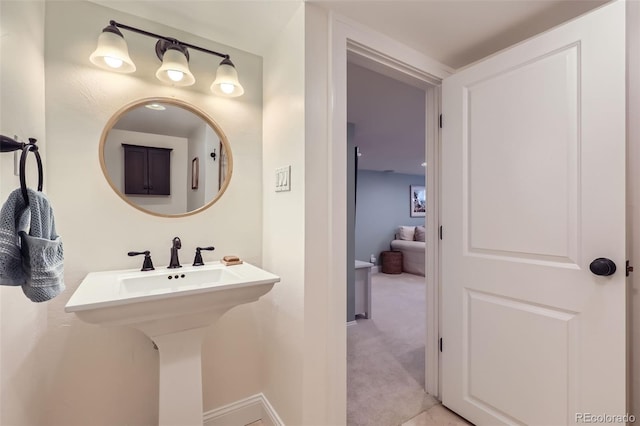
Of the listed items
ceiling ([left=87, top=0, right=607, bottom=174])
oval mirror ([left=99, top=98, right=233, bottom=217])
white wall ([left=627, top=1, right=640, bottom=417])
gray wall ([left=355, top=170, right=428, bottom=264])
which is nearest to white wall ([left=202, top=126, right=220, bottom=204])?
oval mirror ([left=99, top=98, right=233, bottom=217])

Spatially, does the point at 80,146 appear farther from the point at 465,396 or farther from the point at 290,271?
the point at 465,396

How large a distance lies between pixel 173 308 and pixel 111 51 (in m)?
1.09

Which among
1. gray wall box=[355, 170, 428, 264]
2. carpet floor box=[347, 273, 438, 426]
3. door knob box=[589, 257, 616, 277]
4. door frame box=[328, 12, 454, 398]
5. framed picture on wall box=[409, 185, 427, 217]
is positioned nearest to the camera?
door knob box=[589, 257, 616, 277]

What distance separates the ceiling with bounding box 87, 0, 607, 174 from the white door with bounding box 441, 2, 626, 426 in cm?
17

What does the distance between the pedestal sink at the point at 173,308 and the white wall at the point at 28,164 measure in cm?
20

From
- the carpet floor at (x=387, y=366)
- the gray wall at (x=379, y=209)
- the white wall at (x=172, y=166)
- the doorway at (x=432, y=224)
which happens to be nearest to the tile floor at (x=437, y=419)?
the carpet floor at (x=387, y=366)

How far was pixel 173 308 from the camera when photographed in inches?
39.4

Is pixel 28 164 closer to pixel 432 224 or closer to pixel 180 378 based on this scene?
pixel 180 378

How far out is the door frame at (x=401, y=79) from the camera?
1.31 m

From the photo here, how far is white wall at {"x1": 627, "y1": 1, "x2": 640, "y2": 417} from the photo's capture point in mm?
1125

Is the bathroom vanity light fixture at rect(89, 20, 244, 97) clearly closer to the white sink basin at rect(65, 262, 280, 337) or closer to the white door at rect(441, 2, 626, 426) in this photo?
the white sink basin at rect(65, 262, 280, 337)

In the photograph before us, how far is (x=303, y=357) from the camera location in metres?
1.25

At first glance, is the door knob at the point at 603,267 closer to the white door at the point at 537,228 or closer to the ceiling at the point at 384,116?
the white door at the point at 537,228

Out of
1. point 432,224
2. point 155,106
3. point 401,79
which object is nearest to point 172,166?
point 155,106
